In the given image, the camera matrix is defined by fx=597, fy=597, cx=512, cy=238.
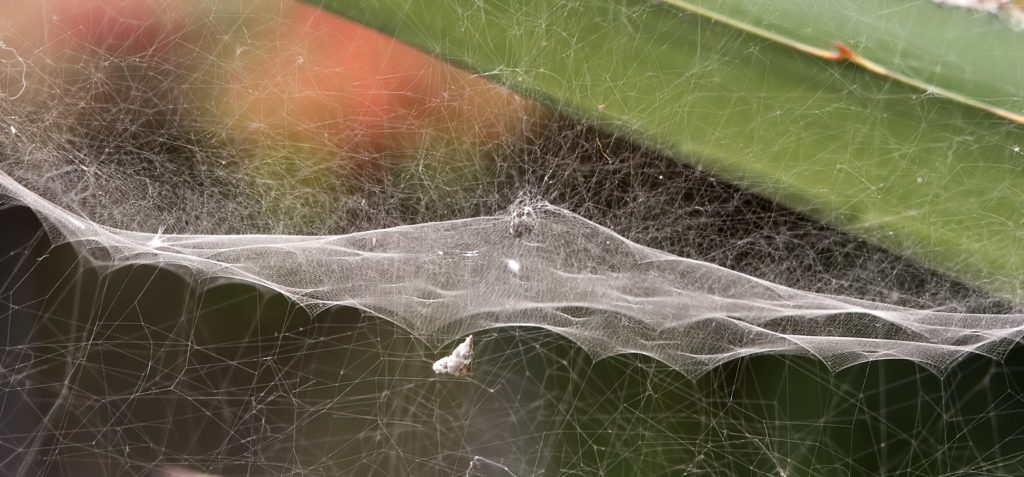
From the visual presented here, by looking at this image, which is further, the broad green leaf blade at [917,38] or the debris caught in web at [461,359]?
the debris caught in web at [461,359]

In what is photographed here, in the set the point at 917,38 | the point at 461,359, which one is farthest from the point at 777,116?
the point at 461,359

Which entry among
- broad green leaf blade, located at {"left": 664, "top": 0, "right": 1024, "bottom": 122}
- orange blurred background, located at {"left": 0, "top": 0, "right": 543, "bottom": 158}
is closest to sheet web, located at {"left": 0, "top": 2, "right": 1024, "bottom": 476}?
orange blurred background, located at {"left": 0, "top": 0, "right": 543, "bottom": 158}

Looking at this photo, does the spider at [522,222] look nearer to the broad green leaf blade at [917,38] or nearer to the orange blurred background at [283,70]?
the orange blurred background at [283,70]

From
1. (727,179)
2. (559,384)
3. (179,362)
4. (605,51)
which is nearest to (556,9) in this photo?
(605,51)

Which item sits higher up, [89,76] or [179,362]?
[89,76]

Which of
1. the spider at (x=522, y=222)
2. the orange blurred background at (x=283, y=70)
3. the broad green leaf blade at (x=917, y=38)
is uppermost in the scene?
the broad green leaf blade at (x=917, y=38)

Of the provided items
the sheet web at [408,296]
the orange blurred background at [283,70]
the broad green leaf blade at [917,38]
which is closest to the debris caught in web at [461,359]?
the sheet web at [408,296]

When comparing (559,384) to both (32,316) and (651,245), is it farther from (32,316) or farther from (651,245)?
(32,316)

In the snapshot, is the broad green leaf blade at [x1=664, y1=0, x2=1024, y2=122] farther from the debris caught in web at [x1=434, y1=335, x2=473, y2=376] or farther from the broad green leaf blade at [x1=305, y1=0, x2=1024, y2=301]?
the debris caught in web at [x1=434, y1=335, x2=473, y2=376]
